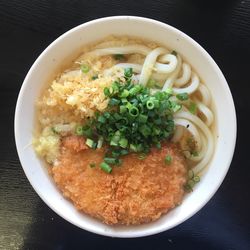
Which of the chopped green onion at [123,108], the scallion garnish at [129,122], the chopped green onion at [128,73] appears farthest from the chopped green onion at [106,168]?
the chopped green onion at [128,73]

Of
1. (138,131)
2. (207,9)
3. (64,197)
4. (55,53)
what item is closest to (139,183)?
(138,131)

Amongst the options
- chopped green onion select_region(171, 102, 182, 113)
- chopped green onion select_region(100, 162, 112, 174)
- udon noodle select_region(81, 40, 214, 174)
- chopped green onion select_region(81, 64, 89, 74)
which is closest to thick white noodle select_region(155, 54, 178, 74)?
udon noodle select_region(81, 40, 214, 174)

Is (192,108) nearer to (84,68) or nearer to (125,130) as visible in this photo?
(125,130)

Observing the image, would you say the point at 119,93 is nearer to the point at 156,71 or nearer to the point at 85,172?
the point at 156,71

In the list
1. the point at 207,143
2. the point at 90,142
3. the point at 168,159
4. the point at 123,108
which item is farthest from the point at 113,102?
the point at 207,143

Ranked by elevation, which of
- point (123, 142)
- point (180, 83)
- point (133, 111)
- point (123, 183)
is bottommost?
point (123, 183)

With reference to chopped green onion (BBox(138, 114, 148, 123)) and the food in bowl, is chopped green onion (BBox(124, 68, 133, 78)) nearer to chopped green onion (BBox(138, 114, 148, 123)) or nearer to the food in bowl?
the food in bowl
